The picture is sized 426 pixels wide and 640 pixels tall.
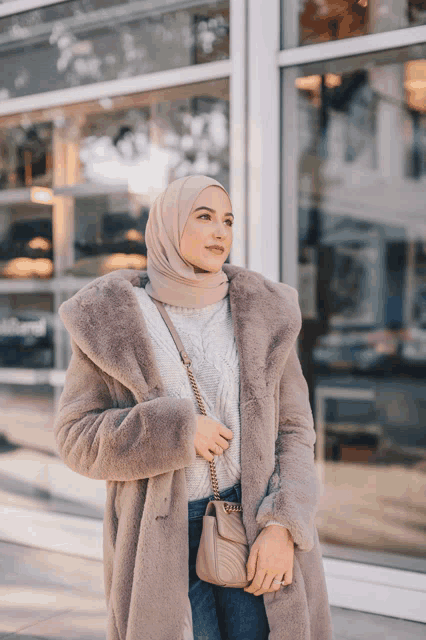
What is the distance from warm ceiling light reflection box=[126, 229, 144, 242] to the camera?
17.0 ft

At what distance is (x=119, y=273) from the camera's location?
6.82 ft

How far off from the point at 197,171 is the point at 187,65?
815 mm

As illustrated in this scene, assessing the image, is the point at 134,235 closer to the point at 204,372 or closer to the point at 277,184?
the point at 277,184

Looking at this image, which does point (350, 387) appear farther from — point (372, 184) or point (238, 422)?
point (238, 422)

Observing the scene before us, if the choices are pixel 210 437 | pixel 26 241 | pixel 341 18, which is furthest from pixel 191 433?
pixel 26 241

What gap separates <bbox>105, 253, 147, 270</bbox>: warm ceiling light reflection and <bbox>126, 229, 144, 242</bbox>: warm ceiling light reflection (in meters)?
0.12

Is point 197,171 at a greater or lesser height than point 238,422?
greater

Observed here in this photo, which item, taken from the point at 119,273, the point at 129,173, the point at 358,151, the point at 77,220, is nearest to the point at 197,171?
the point at 129,173

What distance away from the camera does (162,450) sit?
1780mm

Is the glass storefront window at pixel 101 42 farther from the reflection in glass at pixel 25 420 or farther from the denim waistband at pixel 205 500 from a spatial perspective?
the denim waistband at pixel 205 500

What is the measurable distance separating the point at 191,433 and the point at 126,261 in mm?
3540

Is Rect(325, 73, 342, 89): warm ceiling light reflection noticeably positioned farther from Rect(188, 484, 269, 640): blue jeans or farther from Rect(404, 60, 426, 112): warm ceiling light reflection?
Rect(188, 484, 269, 640): blue jeans

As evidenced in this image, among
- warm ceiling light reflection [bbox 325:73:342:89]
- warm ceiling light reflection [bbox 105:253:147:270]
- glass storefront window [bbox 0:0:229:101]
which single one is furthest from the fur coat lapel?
warm ceiling light reflection [bbox 325:73:342:89]

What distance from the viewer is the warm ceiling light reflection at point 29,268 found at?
18.1 feet
